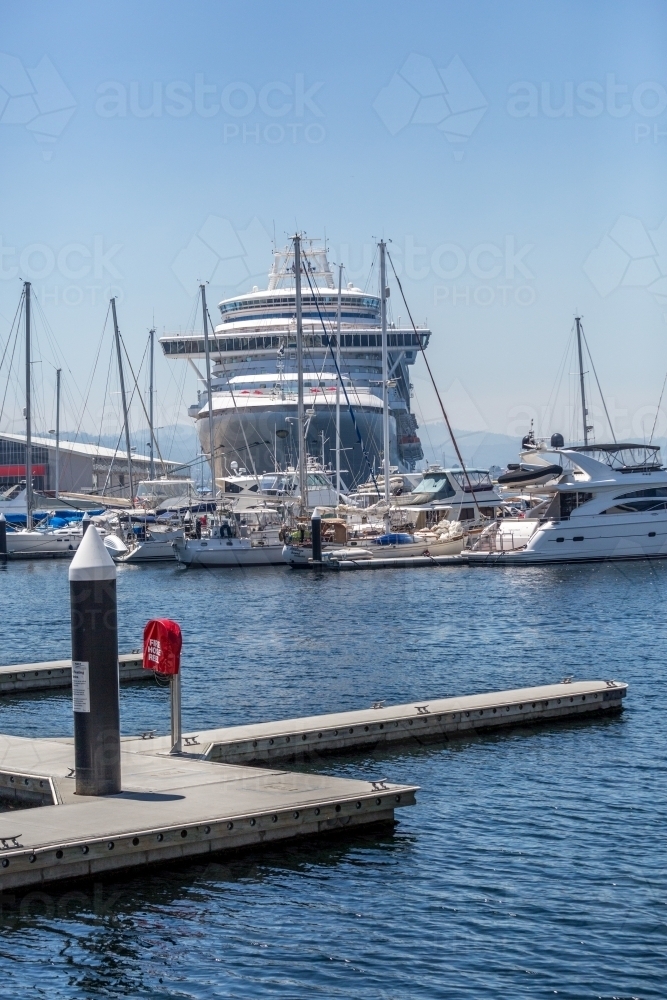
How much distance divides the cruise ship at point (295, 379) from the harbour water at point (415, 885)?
4866cm

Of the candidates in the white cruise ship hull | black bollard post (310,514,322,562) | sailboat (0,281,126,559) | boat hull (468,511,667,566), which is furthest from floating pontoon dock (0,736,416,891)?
the white cruise ship hull

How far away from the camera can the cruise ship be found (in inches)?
3049

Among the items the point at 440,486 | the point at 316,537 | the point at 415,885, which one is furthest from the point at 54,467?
the point at 415,885

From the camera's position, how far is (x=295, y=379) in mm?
80438

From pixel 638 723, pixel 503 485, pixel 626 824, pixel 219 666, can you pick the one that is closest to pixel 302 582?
pixel 503 485

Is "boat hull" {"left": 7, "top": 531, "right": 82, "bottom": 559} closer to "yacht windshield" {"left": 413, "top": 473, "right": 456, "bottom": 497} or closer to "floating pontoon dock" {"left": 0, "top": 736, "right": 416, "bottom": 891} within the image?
"yacht windshield" {"left": 413, "top": 473, "right": 456, "bottom": 497}

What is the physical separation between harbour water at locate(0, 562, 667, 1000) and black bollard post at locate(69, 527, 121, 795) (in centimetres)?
162

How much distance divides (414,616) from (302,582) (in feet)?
39.2

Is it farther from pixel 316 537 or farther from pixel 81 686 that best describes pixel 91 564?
pixel 316 537

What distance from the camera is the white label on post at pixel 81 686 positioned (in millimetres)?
13680

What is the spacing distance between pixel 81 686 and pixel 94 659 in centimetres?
33

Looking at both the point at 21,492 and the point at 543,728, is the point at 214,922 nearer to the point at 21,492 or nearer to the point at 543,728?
the point at 543,728

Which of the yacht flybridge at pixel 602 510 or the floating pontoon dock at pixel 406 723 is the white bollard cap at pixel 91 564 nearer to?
the floating pontoon dock at pixel 406 723

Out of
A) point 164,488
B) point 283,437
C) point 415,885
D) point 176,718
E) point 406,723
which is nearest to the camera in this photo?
point 415,885
